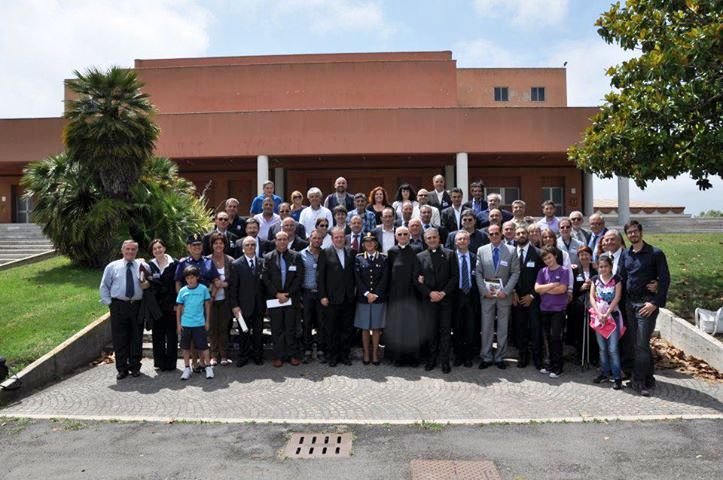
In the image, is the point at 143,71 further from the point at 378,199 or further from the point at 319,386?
the point at 319,386

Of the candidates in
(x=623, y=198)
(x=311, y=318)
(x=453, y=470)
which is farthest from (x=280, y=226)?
(x=623, y=198)

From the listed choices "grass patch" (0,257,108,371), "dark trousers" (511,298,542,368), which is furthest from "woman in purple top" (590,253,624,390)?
"grass patch" (0,257,108,371)

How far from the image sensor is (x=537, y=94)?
3431 cm

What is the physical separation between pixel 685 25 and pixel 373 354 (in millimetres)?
8325

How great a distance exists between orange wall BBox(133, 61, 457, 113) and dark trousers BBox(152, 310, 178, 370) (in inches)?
922

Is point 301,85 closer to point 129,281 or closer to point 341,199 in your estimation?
point 341,199

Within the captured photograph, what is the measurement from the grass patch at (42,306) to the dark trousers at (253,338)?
2.84 m

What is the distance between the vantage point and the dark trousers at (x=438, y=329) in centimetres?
766

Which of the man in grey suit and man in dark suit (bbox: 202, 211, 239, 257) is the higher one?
man in dark suit (bbox: 202, 211, 239, 257)

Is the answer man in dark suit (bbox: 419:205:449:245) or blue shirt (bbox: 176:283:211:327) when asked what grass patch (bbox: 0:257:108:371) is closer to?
blue shirt (bbox: 176:283:211:327)

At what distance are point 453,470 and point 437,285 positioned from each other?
340 centimetres

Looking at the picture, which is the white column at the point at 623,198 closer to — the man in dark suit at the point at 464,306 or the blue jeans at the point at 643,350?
the man in dark suit at the point at 464,306

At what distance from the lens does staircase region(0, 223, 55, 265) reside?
17.5 metres

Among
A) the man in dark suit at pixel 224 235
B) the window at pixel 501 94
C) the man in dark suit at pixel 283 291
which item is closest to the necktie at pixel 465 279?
the man in dark suit at pixel 283 291
